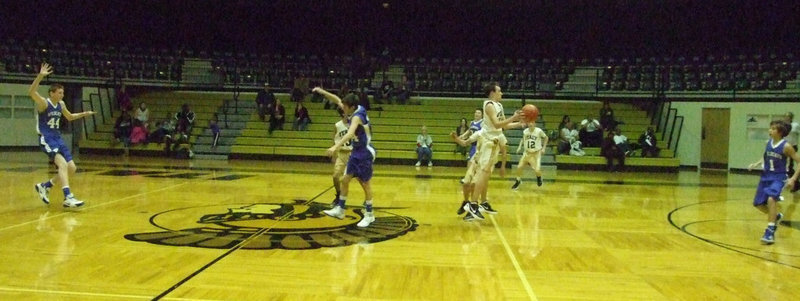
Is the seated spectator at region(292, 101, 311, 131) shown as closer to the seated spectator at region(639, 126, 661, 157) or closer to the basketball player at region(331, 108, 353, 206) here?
the seated spectator at region(639, 126, 661, 157)

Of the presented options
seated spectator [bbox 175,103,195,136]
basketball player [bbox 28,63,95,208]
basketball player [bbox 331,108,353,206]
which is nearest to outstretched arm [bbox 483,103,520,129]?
basketball player [bbox 331,108,353,206]

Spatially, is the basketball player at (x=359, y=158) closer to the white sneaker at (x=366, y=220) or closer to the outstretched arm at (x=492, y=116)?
the white sneaker at (x=366, y=220)

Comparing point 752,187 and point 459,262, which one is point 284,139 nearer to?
point 752,187

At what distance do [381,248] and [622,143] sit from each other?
14849 millimetres

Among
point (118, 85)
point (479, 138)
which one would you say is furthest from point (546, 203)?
point (118, 85)

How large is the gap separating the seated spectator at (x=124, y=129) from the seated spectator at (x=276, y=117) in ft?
15.1

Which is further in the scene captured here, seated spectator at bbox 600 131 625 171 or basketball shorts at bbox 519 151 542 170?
seated spectator at bbox 600 131 625 171

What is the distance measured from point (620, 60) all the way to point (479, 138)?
17.8 m

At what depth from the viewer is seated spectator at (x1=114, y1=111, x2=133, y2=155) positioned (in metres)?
20.3

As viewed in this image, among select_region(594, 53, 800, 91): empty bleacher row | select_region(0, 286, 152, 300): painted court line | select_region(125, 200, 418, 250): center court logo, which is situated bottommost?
select_region(125, 200, 418, 250): center court logo

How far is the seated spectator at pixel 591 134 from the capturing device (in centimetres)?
1991

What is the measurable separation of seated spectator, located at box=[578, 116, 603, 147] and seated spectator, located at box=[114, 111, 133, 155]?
48.7 feet

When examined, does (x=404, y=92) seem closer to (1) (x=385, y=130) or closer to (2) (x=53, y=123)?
(1) (x=385, y=130)

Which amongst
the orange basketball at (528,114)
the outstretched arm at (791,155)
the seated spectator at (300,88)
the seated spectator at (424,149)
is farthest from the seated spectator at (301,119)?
the outstretched arm at (791,155)
